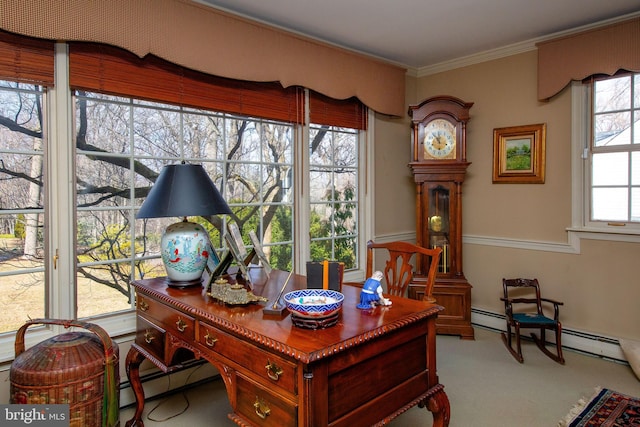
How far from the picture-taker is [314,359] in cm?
120

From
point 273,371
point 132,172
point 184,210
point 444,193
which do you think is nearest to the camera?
point 273,371

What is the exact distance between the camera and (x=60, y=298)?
2.23 m

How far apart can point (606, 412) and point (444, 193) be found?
196 centimetres

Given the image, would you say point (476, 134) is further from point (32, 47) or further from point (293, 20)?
point (32, 47)

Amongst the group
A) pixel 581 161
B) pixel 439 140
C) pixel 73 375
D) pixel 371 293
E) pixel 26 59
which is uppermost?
pixel 26 59

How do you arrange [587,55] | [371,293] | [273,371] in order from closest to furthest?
→ 1. [273,371]
2. [371,293]
3. [587,55]

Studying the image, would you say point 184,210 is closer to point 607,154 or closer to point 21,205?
point 21,205

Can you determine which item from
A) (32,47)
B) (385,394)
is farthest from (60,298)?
(385,394)

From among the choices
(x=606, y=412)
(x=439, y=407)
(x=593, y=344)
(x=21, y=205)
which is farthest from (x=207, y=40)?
(x=593, y=344)

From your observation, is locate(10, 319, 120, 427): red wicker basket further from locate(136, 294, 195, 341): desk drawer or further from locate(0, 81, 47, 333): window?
locate(0, 81, 47, 333): window

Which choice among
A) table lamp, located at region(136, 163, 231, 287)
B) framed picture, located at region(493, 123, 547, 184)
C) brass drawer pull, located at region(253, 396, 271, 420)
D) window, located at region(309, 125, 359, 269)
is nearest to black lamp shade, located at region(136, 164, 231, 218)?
table lamp, located at region(136, 163, 231, 287)

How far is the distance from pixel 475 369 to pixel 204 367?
1876 mm

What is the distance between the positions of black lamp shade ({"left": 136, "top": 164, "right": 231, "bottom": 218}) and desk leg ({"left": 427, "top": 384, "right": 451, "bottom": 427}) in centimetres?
122

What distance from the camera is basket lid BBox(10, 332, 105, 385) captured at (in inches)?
68.2
